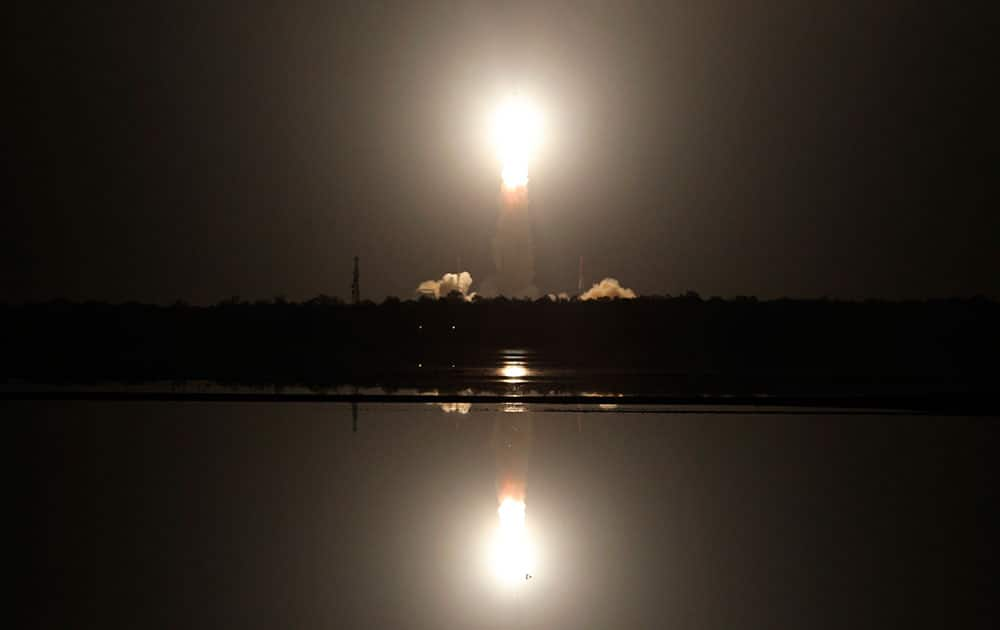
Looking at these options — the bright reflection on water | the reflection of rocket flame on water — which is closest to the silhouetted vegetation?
the bright reflection on water

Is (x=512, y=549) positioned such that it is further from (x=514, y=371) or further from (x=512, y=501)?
(x=514, y=371)

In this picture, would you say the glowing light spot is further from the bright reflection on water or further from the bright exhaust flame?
the bright exhaust flame

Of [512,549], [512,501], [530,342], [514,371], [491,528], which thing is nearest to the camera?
[512,549]

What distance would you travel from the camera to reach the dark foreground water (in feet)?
33.5

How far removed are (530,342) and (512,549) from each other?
85012mm

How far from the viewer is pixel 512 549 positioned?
1252 cm

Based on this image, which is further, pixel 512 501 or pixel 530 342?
pixel 530 342

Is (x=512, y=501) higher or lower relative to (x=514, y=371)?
lower

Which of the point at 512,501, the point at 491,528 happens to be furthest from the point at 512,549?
the point at 512,501

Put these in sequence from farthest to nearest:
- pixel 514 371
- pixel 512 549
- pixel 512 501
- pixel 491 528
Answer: pixel 514 371
pixel 512 501
pixel 491 528
pixel 512 549

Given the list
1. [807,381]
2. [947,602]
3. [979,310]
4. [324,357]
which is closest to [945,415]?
[807,381]

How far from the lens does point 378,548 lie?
12.6 m

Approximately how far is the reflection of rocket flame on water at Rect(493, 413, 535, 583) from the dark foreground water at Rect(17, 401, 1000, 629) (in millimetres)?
131

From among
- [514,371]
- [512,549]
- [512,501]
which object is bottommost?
[512,549]
